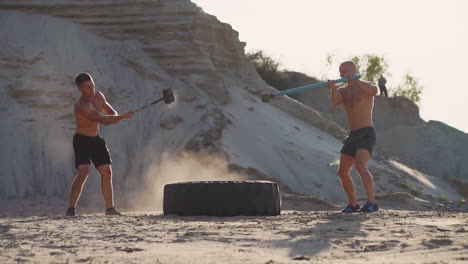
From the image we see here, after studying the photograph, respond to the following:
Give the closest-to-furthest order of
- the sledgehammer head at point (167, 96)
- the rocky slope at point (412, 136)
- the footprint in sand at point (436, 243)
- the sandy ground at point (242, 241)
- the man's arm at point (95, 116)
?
the sandy ground at point (242, 241) < the footprint in sand at point (436, 243) < the man's arm at point (95, 116) < the sledgehammer head at point (167, 96) < the rocky slope at point (412, 136)

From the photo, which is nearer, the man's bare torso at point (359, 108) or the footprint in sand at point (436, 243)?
the footprint in sand at point (436, 243)

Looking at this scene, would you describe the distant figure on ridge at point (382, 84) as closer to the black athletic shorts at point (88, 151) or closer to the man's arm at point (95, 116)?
the black athletic shorts at point (88, 151)

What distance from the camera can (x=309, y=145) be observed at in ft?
55.8

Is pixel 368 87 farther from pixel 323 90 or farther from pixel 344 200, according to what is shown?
pixel 323 90

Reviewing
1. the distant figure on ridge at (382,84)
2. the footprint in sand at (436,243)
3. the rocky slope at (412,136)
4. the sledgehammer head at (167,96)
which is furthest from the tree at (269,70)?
the footprint in sand at (436,243)

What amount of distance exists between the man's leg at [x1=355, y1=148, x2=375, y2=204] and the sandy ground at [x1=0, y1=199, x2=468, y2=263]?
3.54ft

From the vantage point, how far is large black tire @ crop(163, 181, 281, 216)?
885 centimetres

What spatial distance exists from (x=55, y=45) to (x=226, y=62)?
13.4 ft

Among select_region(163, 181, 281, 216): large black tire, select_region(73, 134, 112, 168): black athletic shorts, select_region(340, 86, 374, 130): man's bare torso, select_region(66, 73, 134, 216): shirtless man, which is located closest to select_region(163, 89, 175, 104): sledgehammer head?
select_region(66, 73, 134, 216): shirtless man

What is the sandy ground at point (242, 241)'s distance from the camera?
4.98 metres

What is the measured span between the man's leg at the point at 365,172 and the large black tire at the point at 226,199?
1050 mm

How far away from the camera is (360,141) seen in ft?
28.6

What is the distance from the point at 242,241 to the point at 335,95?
11.1ft

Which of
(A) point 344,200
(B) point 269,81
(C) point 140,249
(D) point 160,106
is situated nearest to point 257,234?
(C) point 140,249
